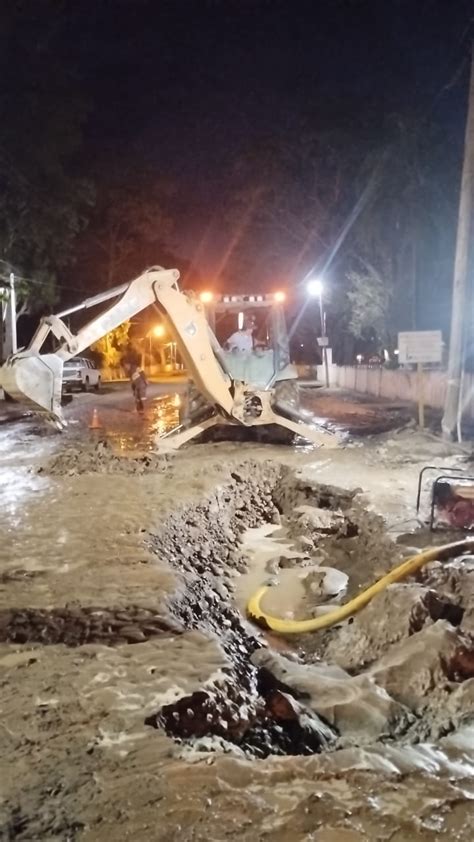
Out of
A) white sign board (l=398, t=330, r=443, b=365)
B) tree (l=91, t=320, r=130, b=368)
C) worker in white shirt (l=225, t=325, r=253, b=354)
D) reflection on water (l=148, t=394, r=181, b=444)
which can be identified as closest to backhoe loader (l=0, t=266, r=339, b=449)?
worker in white shirt (l=225, t=325, r=253, b=354)

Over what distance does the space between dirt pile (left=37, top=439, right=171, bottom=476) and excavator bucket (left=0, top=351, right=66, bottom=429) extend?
7.44 ft

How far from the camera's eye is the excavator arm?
32.2 ft

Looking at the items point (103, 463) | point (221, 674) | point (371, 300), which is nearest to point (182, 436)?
point (103, 463)

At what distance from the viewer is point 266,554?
9484mm

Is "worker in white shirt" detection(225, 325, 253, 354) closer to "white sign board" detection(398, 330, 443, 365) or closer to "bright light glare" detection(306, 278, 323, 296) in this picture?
"white sign board" detection(398, 330, 443, 365)

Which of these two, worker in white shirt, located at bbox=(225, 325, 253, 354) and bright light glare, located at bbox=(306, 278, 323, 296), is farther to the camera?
bright light glare, located at bbox=(306, 278, 323, 296)

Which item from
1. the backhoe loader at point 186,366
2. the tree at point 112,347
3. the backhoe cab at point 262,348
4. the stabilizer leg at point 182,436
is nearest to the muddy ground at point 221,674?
the backhoe loader at point 186,366

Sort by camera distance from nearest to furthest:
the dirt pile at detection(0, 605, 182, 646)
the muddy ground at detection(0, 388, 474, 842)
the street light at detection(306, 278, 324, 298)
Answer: the muddy ground at detection(0, 388, 474, 842) → the dirt pile at detection(0, 605, 182, 646) → the street light at detection(306, 278, 324, 298)

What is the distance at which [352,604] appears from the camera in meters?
6.76

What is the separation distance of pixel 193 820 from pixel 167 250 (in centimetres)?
4957

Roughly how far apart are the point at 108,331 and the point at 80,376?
23.9m

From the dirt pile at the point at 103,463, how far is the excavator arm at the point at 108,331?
1.54 meters

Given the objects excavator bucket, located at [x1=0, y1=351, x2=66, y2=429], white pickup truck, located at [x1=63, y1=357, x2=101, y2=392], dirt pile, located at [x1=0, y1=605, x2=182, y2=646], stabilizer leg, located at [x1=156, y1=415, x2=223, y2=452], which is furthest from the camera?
white pickup truck, located at [x1=63, y1=357, x2=101, y2=392]

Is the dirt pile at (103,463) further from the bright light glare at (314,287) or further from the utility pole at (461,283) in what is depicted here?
the bright light glare at (314,287)
